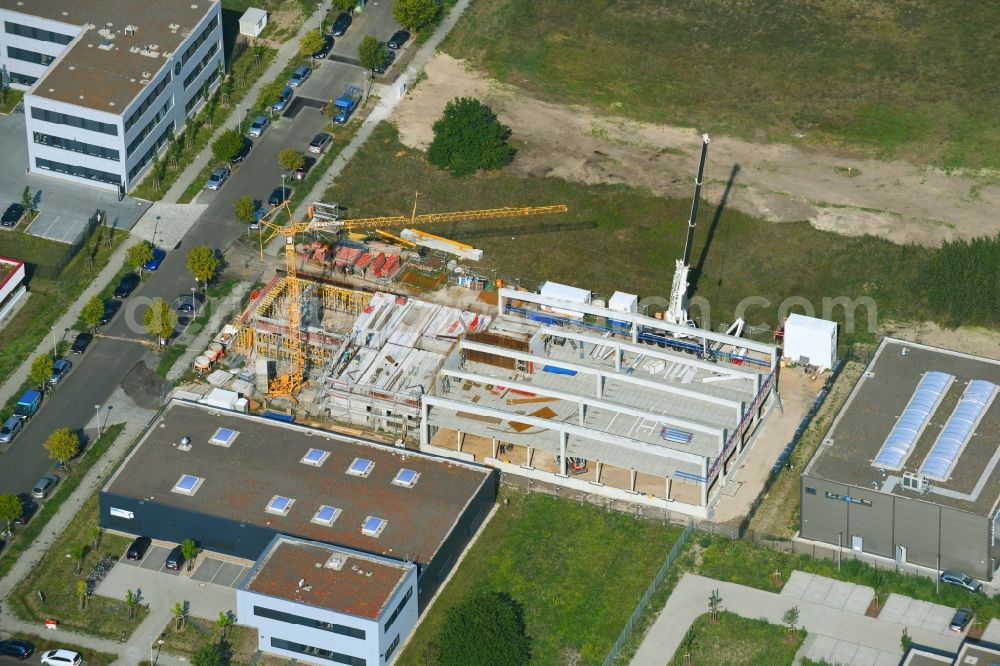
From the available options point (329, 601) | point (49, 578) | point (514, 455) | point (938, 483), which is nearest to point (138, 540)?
point (49, 578)

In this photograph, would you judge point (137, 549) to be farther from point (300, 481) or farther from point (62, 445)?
point (300, 481)

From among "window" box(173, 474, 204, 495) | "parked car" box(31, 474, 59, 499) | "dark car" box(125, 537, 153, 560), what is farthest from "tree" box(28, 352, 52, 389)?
"dark car" box(125, 537, 153, 560)

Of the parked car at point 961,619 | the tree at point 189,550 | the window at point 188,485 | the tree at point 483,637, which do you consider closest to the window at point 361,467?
the window at point 188,485

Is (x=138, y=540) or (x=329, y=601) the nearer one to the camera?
(x=329, y=601)

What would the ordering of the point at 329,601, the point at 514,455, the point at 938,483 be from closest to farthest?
the point at 329,601
the point at 938,483
the point at 514,455

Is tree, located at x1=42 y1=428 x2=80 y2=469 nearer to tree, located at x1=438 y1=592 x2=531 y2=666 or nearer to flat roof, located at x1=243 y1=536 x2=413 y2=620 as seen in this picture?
flat roof, located at x1=243 y1=536 x2=413 y2=620

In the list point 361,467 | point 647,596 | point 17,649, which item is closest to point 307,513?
point 361,467

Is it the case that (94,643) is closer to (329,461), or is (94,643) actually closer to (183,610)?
(183,610)
